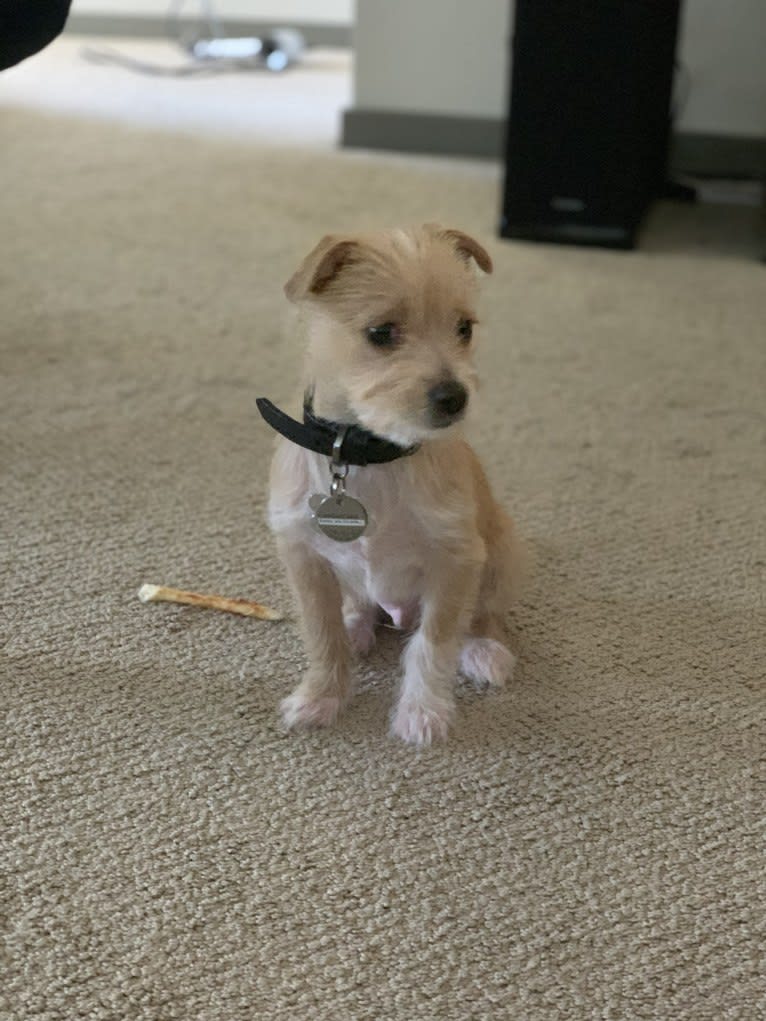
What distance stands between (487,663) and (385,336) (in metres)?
0.42

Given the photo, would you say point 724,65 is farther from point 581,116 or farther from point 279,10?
point 279,10

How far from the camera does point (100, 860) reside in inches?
39.3

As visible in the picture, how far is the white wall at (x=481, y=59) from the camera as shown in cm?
322

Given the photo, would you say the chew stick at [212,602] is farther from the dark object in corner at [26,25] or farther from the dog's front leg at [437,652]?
the dark object in corner at [26,25]

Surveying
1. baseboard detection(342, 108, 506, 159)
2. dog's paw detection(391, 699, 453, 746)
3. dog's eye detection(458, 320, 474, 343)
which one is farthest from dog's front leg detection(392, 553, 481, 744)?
baseboard detection(342, 108, 506, 159)

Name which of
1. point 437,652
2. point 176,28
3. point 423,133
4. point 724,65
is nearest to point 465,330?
point 437,652

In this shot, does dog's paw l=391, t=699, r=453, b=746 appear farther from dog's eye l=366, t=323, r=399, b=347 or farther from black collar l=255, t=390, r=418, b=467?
dog's eye l=366, t=323, r=399, b=347

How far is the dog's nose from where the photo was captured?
1.02 meters

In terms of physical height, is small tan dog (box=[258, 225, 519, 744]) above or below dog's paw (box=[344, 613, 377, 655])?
above

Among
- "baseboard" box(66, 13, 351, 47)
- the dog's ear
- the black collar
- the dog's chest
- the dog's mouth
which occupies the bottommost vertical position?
"baseboard" box(66, 13, 351, 47)

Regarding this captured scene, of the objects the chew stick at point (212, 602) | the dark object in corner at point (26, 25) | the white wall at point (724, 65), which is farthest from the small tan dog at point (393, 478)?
the white wall at point (724, 65)

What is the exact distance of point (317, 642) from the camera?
1.20 metres

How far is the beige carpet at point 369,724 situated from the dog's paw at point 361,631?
34 millimetres

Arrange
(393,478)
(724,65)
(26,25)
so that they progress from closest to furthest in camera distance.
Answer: (393,478)
(26,25)
(724,65)
